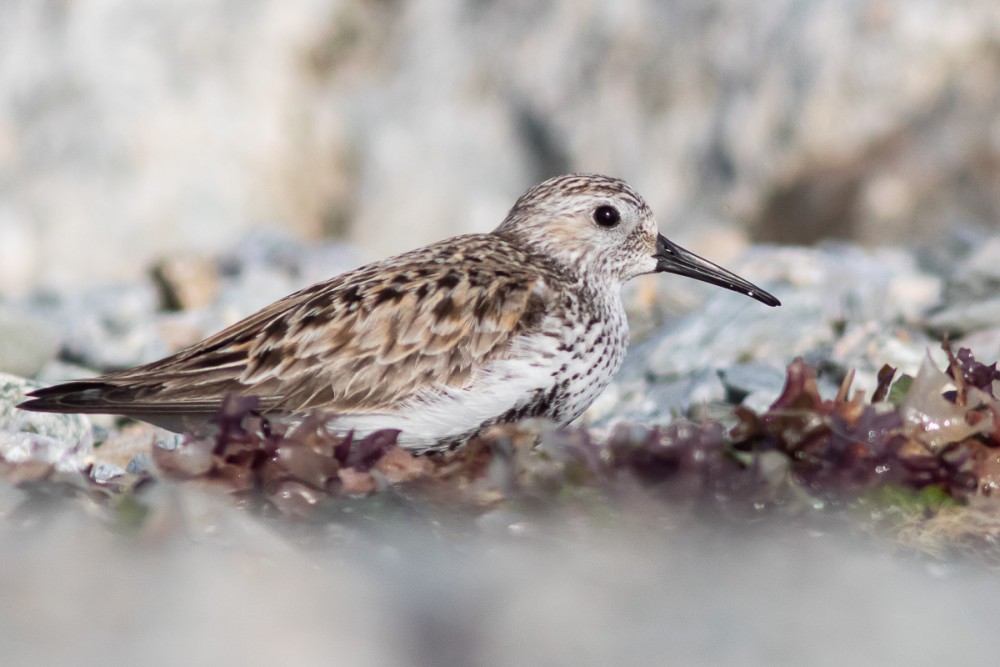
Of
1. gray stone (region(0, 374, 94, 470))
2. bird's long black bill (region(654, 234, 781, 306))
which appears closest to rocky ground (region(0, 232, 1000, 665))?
gray stone (region(0, 374, 94, 470))

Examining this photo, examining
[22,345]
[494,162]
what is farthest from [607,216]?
[494,162]

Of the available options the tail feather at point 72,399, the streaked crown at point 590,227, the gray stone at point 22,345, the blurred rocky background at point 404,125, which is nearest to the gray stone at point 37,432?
the tail feather at point 72,399

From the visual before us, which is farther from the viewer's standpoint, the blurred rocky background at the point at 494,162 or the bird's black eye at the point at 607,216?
the blurred rocky background at the point at 494,162

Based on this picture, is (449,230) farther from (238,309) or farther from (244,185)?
(238,309)

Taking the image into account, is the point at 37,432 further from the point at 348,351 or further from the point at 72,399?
the point at 348,351

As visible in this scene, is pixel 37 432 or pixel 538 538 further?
pixel 37 432

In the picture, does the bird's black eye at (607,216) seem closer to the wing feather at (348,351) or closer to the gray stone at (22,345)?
the wing feather at (348,351)
